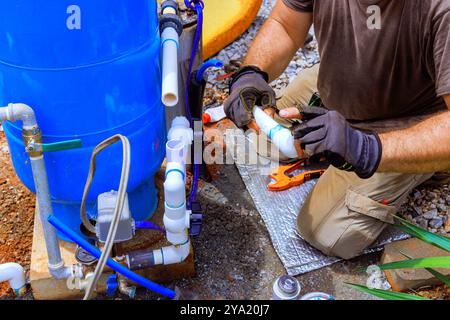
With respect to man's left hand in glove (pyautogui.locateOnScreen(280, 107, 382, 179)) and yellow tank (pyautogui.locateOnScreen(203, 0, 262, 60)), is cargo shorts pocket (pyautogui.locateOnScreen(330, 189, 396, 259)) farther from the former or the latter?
yellow tank (pyautogui.locateOnScreen(203, 0, 262, 60))

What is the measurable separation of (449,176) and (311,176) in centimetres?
67

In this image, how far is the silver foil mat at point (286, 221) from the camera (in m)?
2.09

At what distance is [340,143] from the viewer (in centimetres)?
155

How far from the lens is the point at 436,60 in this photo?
167 cm

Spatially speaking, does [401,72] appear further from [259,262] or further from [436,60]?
[259,262]

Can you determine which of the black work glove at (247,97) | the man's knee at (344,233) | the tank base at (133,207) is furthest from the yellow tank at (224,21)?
the man's knee at (344,233)

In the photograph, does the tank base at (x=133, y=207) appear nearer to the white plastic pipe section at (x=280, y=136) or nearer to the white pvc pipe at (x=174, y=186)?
the white pvc pipe at (x=174, y=186)

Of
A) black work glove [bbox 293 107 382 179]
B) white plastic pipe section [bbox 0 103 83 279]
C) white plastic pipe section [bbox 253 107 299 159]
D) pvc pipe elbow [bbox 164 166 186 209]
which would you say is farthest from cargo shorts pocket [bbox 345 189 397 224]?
white plastic pipe section [bbox 0 103 83 279]

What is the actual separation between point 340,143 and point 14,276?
1249 millimetres

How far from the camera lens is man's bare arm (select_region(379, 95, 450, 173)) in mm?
1627

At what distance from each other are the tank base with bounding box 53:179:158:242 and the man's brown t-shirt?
2.99ft

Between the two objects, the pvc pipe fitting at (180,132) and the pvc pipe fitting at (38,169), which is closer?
the pvc pipe fitting at (38,169)

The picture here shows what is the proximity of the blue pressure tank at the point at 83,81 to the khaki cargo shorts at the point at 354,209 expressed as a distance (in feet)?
2.69

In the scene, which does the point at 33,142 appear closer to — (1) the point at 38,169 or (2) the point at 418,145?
(1) the point at 38,169
